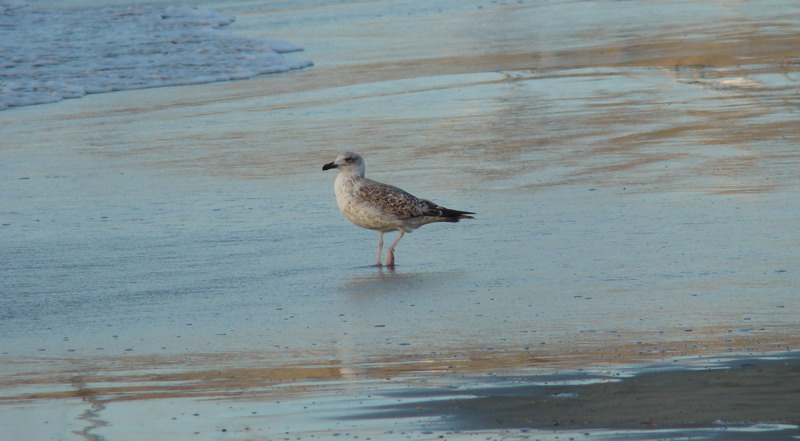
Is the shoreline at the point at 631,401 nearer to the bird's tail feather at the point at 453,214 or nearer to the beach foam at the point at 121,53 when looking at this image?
the bird's tail feather at the point at 453,214

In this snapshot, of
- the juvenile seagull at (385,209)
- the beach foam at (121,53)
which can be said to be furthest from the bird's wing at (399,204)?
the beach foam at (121,53)

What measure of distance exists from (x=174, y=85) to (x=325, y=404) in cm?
1365

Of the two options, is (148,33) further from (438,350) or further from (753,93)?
(438,350)

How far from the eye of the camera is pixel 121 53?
21562 millimetres

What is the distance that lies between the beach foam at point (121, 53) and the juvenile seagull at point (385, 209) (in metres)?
9.23

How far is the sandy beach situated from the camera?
16.9 feet

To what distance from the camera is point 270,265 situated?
801 centimetres

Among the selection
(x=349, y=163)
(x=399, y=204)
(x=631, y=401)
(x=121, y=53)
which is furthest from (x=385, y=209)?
(x=121, y=53)

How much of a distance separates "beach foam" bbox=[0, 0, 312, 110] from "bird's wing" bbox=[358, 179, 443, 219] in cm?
938

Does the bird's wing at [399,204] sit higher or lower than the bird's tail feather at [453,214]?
higher

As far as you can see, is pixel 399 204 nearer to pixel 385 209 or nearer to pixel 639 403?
pixel 385 209

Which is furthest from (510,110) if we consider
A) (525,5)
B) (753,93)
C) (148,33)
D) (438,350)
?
(525,5)

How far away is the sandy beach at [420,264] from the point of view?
5.14m

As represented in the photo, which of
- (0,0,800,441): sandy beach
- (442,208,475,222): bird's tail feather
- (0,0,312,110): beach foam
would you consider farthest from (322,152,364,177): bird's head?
(0,0,312,110): beach foam
